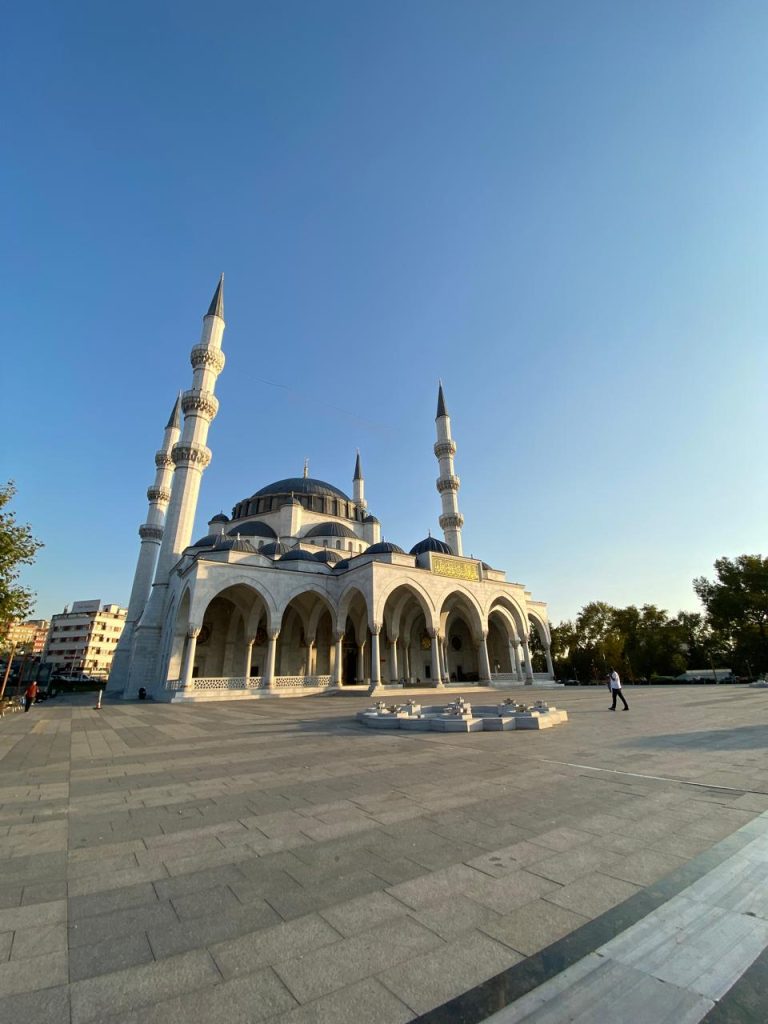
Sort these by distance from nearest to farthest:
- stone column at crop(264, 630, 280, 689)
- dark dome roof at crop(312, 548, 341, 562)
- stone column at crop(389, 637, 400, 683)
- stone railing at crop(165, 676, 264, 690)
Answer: stone railing at crop(165, 676, 264, 690) < stone column at crop(264, 630, 280, 689) < stone column at crop(389, 637, 400, 683) < dark dome roof at crop(312, 548, 341, 562)

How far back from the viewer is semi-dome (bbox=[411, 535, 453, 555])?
31.7 meters

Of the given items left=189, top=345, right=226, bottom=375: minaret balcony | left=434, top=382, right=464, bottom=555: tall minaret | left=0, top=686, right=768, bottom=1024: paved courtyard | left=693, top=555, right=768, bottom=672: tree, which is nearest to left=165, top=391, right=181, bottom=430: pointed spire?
left=189, top=345, right=226, bottom=375: minaret balcony

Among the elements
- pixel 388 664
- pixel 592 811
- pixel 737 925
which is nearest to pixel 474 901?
pixel 737 925

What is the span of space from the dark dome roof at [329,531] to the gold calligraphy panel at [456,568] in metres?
10.0

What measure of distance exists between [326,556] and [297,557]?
3.11m

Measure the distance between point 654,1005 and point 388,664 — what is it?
33494mm

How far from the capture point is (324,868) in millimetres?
3117

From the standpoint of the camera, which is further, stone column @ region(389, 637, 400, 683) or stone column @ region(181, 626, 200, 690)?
stone column @ region(389, 637, 400, 683)

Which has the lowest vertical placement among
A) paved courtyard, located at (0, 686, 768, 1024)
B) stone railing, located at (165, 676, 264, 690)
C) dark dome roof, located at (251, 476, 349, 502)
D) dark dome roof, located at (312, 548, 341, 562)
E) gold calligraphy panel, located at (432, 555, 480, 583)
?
paved courtyard, located at (0, 686, 768, 1024)

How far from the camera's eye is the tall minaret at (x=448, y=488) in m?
35.1

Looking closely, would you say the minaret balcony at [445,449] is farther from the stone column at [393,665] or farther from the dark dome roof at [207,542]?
the dark dome roof at [207,542]

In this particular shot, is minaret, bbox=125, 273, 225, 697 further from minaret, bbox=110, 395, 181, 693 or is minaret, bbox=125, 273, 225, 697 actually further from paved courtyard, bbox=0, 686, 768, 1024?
paved courtyard, bbox=0, 686, 768, 1024

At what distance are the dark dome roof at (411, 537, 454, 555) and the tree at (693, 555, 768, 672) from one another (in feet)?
86.0

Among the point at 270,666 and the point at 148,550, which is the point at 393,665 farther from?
the point at 148,550
